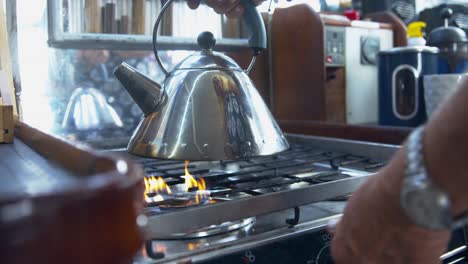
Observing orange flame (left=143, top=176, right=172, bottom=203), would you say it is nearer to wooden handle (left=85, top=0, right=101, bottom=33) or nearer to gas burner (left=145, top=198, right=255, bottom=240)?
gas burner (left=145, top=198, right=255, bottom=240)

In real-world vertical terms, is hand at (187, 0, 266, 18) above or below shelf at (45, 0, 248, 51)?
above

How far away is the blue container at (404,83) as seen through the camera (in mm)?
1313

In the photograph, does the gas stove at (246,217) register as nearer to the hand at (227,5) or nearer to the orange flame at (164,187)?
the orange flame at (164,187)

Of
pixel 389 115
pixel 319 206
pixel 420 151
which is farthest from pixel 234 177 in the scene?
pixel 389 115

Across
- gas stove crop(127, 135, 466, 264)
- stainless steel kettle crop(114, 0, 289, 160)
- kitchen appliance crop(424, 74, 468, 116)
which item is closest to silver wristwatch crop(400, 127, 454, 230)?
gas stove crop(127, 135, 466, 264)

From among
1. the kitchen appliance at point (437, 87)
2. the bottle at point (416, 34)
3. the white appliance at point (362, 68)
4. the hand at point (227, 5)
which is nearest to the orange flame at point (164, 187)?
the hand at point (227, 5)

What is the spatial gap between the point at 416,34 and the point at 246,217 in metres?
1.22

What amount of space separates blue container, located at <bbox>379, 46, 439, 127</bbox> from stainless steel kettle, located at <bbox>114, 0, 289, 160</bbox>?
643 mm

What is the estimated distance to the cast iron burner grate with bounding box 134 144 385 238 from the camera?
731 mm

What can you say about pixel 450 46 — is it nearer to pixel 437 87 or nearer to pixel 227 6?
pixel 437 87

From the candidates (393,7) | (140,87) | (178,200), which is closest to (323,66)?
(393,7)

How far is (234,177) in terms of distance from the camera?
0.86 metres

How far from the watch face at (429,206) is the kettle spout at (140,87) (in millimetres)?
503

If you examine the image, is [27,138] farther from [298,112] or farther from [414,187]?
[298,112]
